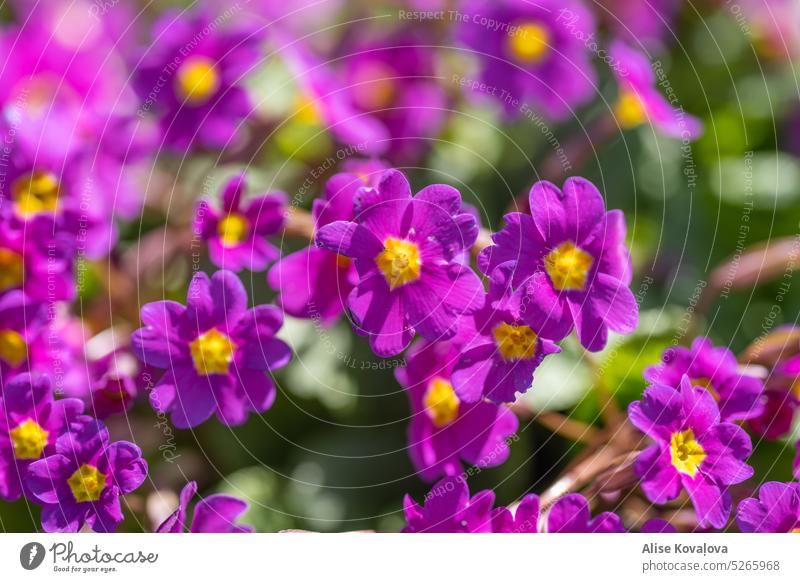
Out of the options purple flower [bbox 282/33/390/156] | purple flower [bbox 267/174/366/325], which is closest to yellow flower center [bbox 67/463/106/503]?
purple flower [bbox 267/174/366/325]

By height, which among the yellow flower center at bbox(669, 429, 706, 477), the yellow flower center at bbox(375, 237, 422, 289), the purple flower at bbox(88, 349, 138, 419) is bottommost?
the yellow flower center at bbox(669, 429, 706, 477)

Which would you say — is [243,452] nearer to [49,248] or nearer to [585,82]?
[49,248]

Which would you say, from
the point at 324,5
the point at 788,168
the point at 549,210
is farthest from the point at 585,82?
the point at 549,210

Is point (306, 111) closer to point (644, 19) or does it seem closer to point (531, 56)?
point (531, 56)

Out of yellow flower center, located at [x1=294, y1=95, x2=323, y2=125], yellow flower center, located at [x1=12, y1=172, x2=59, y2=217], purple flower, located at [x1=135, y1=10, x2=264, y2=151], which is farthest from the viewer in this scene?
yellow flower center, located at [x1=294, y1=95, x2=323, y2=125]

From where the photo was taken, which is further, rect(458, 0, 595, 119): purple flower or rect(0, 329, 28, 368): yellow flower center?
rect(458, 0, 595, 119): purple flower

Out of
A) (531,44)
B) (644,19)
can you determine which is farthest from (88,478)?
(644,19)

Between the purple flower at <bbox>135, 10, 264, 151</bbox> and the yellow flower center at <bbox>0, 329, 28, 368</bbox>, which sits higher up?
the purple flower at <bbox>135, 10, 264, 151</bbox>

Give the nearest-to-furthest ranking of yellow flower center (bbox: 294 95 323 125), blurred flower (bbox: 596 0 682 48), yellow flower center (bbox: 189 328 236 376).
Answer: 1. yellow flower center (bbox: 189 328 236 376)
2. yellow flower center (bbox: 294 95 323 125)
3. blurred flower (bbox: 596 0 682 48)

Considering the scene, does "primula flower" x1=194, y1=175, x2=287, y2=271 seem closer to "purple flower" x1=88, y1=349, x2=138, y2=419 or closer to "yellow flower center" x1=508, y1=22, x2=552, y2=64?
"purple flower" x1=88, y1=349, x2=138, y2=419
